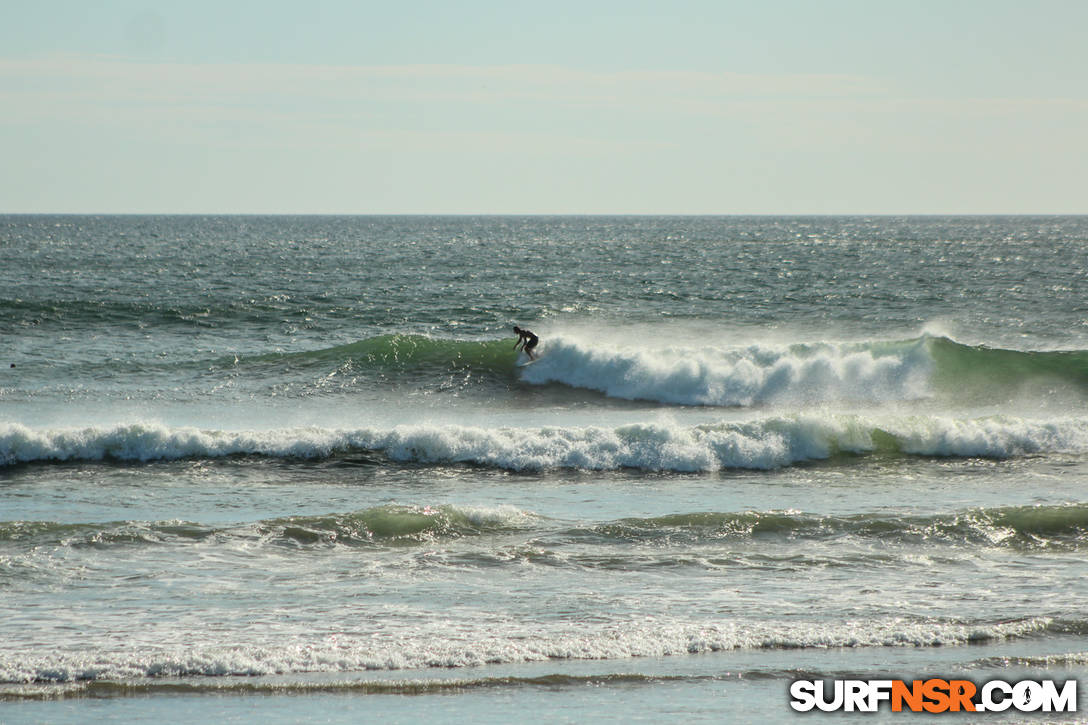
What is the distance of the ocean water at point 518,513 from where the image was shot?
768cm

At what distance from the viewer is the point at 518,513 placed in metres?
12.5

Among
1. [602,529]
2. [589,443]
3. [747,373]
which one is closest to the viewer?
[602,529]

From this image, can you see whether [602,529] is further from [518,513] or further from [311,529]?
[311,529]

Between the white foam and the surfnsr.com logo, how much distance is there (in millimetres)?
14560

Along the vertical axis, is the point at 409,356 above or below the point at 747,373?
above

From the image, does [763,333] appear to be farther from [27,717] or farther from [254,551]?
[27,717]

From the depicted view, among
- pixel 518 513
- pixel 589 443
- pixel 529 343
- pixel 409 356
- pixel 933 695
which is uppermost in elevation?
pixel 529 343

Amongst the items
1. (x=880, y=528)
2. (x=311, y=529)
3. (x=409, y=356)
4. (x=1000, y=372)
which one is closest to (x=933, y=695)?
(x=880, y=528)

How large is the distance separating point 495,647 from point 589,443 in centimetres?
845

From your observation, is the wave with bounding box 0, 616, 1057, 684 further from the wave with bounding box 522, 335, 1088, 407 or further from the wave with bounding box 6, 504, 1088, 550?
the wave with bounding box 522, 335, 1088, 407

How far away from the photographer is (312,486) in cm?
1477

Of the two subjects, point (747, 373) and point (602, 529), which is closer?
point (602, 529)

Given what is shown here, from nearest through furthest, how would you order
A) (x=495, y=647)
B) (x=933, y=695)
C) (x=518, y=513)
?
1. (x=933, y=695)
2. (x=495, y=647)
3. (x=518, y=513)

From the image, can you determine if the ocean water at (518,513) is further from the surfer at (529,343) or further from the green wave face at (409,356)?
the surfer at (529,343)
